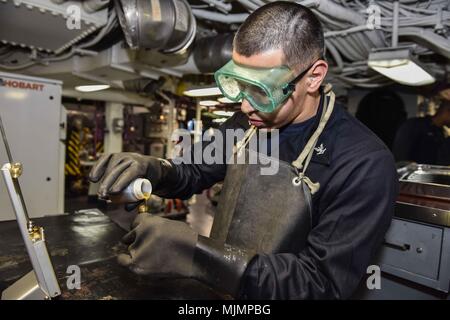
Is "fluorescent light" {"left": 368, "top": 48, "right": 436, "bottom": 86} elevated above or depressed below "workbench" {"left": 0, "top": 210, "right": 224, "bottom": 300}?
above

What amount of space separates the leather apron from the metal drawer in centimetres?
114

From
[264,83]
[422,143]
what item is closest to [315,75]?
[264,83]

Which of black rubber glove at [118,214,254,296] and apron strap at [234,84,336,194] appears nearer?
black rubber glove at [118,214,254,296]

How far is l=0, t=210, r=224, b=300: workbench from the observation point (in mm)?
1113

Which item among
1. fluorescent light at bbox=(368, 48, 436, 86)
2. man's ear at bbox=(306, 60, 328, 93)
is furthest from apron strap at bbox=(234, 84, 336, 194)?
fluorescent light at bbox=(368, 48, 436, 86)

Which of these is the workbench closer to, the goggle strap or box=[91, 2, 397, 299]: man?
box=[91, 2, 397, 299]: man

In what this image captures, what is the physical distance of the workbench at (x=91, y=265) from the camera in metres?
1.11

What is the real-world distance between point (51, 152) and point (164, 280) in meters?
2.65

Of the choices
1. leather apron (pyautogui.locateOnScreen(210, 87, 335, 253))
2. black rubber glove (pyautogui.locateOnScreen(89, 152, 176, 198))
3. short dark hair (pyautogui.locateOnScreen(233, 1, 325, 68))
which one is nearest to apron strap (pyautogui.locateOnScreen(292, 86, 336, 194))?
leather apron (pyautogui.locateOnScreen(210, 87, 335, 253))

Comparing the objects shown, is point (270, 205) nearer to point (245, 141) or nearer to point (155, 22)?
point (245, 141)

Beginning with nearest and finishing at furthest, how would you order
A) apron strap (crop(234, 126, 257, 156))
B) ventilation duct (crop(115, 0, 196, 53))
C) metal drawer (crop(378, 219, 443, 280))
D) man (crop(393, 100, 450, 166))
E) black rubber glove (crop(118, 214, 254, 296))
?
black rubber glove (crop(118, 214, 254, 296)) → apron strap (crop(234, 126, 257, 156)) → metal drawer (crop(378, 219, 443, 280)) → ventilation duct (crop(115, 0, 196, 53)) → man (crop(393, 100, 450, 166))

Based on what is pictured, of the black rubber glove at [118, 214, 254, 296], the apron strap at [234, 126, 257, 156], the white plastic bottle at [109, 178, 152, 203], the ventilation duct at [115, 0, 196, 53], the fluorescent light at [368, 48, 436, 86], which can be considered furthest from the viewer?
Result: the fluorescent light at [368, 48, 436, 86]

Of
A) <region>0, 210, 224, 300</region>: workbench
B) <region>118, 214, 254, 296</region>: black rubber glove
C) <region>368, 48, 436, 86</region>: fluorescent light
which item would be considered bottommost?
<region>0, 210, 224, 300</region>: workbench

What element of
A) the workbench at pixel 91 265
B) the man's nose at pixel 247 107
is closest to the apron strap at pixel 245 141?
the man's nose at pixel 247 107
